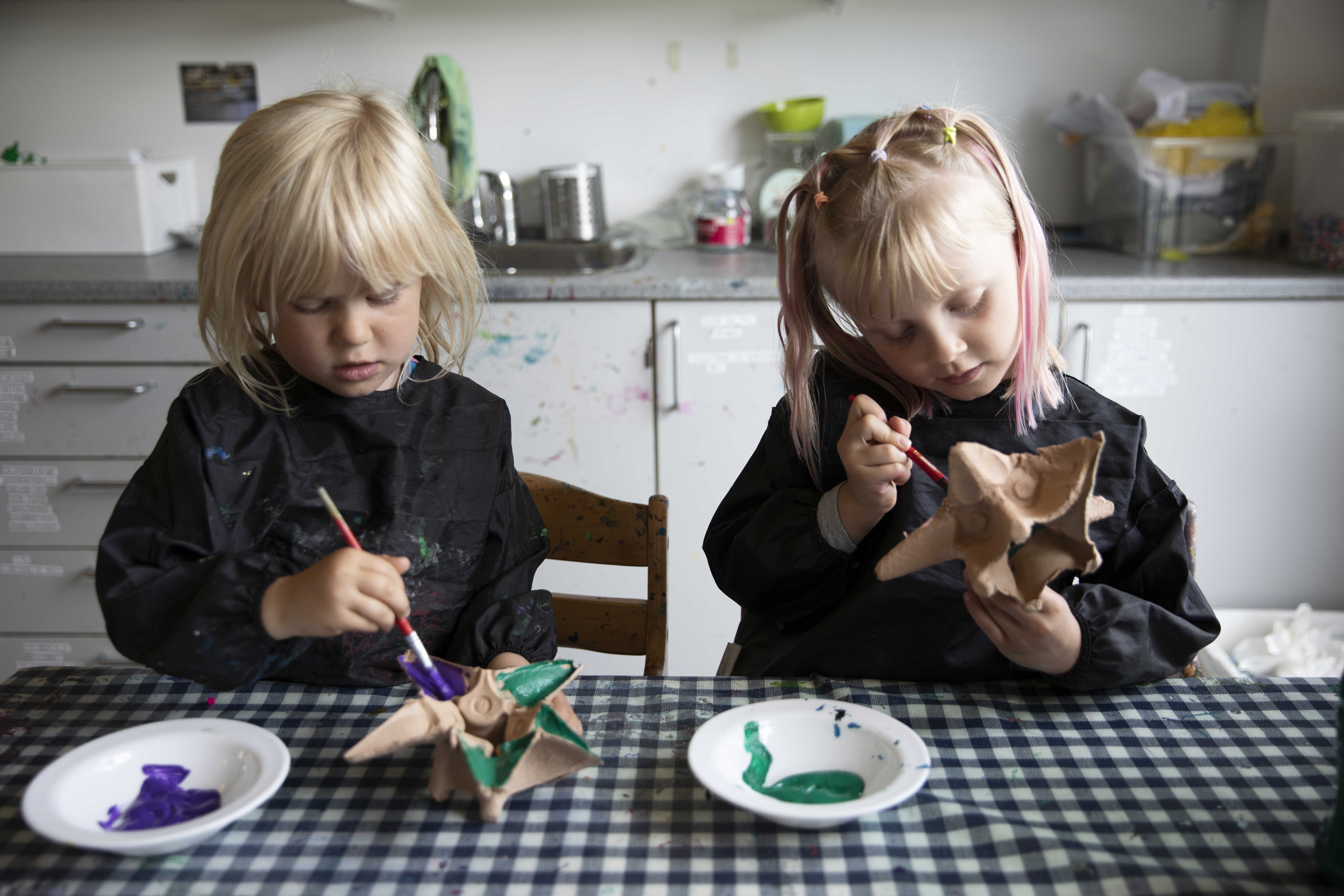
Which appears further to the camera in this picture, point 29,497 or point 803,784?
point 29,497

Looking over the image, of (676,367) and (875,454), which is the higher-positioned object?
(875,454)

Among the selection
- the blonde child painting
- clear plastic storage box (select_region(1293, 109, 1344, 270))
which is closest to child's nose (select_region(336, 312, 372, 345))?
the blonde child painting

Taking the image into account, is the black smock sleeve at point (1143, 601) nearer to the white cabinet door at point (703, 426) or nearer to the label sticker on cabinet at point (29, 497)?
the white cabinet door at point (703, 426)

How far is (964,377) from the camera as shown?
893 millimetres

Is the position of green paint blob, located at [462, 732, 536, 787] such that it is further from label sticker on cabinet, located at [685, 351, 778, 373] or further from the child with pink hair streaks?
label sticker on cabinet, located at [685, 351, 778, 373]

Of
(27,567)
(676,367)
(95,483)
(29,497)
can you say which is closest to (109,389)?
(95,483)

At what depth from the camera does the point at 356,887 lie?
0.63 metres

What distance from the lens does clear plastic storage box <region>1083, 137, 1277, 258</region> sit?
6.55 ft

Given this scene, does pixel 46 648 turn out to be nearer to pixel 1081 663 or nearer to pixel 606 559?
pixel 606 559

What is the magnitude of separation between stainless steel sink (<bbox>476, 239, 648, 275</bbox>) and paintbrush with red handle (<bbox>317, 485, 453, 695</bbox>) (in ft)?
4.78

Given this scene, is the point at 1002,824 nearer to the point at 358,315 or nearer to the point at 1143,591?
the point at 1143,591

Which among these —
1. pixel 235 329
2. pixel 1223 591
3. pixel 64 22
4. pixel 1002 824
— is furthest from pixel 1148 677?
pixel 64 22

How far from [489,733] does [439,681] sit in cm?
6

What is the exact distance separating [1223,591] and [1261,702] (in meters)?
1.39
